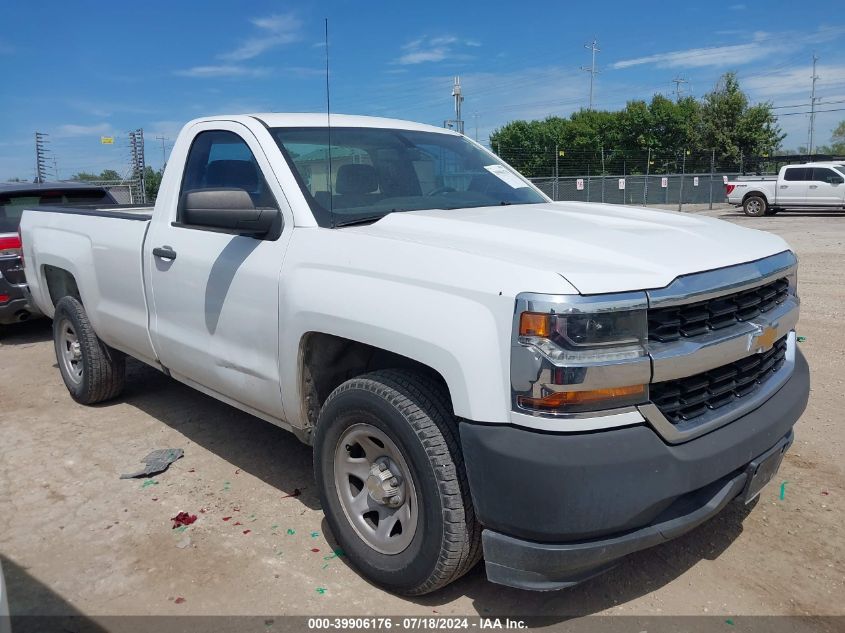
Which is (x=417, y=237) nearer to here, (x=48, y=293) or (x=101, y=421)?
(x=101, y=421)

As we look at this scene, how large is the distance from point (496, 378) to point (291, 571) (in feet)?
4.92

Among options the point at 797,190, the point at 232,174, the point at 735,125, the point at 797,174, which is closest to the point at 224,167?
the point at 232,174

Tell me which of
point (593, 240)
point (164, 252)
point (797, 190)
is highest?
point (797, 190)

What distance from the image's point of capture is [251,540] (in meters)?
3.41

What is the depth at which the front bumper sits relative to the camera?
7.34 feet

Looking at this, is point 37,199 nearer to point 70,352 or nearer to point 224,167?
point 70,352

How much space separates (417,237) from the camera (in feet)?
9.51

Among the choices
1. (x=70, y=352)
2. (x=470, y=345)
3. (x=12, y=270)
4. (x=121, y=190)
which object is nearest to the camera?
(x=470, y=345)

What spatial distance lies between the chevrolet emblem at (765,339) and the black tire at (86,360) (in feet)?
14.4

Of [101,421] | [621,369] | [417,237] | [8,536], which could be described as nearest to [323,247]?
[417,237]

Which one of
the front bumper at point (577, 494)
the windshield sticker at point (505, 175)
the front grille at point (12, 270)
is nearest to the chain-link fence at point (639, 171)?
the front grille at point (12, 270)

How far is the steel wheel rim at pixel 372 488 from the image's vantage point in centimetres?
275

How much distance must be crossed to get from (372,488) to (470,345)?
2.71ft

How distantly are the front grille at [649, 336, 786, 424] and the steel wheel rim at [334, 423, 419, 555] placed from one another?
3.21 ft
